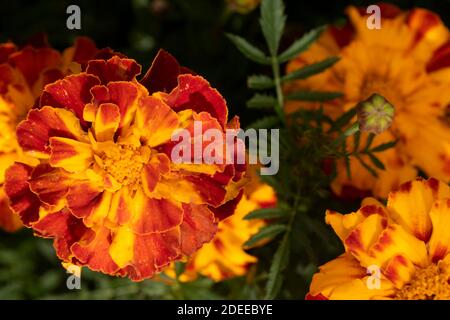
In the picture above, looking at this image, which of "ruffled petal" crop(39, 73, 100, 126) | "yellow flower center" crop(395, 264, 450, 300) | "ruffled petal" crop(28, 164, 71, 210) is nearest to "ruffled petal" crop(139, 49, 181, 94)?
"ruffled petal" crop(39, 73, 100, 126)

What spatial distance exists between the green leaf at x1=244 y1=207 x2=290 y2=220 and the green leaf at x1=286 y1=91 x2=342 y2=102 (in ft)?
0.76

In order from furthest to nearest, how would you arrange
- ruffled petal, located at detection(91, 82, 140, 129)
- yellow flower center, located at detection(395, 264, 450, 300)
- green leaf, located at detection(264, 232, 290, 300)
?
1. green leaf, located at detection(264, 232, 290, 300)
2. yellow flower center, located at detection(395, 264, 450, 300)
3. ruffled petal, located at detection(91, 82, 140, 129)

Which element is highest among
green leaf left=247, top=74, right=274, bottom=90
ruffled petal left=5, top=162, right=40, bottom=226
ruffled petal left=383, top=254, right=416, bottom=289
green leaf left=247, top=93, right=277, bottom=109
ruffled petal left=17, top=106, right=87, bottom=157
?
green leaf left=247, top=74, right=274, bottom=90

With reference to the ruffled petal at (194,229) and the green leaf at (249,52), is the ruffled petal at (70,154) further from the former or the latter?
the green leaf at (249,52)

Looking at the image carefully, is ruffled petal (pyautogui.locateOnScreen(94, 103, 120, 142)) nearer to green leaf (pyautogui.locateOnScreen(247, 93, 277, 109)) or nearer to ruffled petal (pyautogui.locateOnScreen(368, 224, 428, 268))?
green leaf (pyautogui.locateOnScreen(247, 93, 277, 109))

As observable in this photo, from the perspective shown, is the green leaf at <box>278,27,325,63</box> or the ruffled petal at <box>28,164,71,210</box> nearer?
the ruffled petal at <box>28,164,71,210</box>

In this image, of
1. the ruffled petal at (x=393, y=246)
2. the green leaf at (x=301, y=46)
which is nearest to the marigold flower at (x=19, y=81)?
the green leaf at (x=301, y=46)

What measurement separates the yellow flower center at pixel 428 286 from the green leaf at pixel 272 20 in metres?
0.53

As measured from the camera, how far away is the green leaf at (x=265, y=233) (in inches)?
55.1

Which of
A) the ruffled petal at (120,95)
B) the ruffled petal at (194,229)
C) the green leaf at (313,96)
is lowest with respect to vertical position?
the ruffled petal at (194,229)

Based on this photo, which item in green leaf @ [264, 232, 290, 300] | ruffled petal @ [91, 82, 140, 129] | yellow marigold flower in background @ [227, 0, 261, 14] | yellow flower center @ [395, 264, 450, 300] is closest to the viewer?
ruffled petal @ [91, 82, 140, 129]

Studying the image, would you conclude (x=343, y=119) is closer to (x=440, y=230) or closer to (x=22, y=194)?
(x=440, y=230)

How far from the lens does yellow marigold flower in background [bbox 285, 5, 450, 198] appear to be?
1527mm

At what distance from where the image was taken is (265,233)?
1405mm
